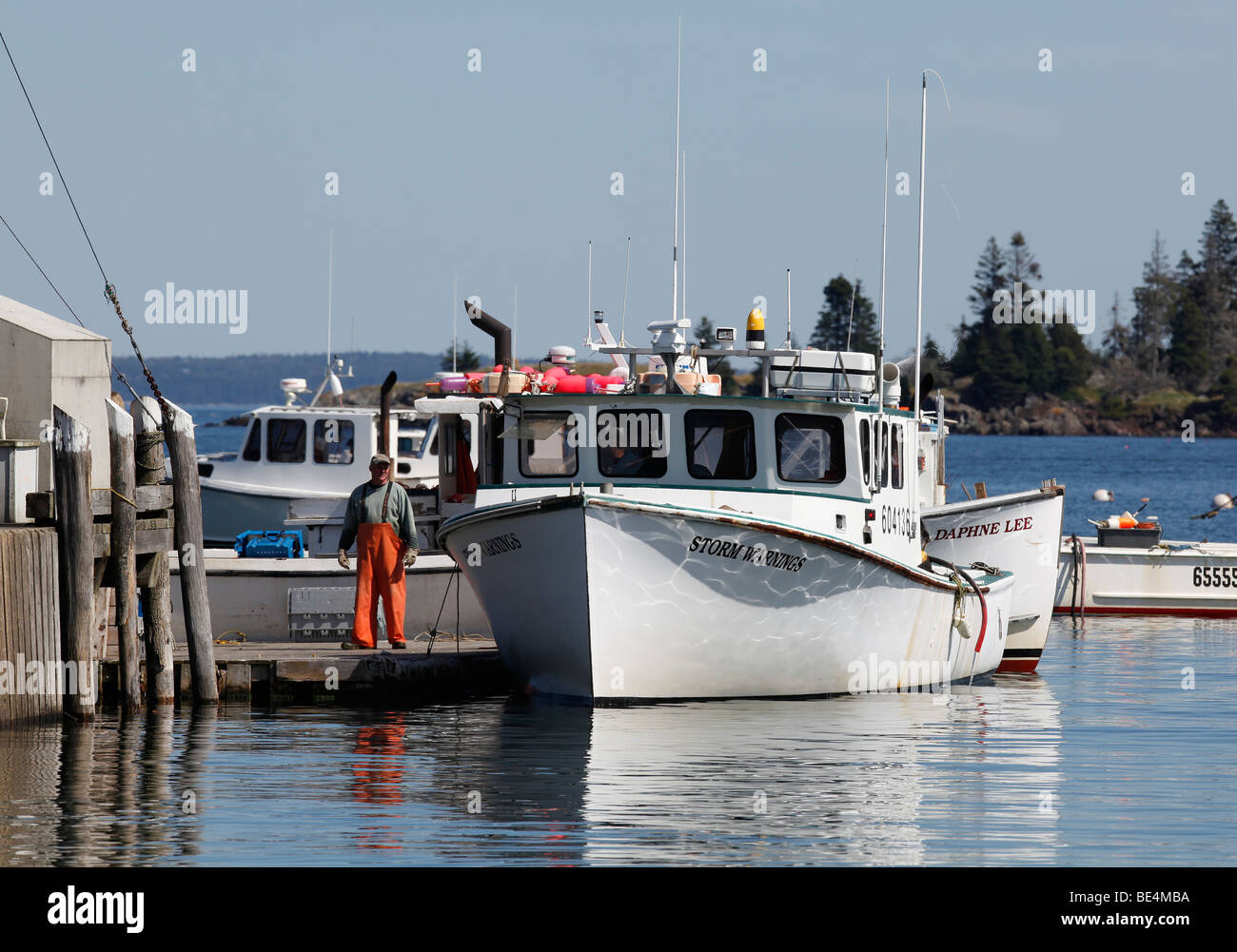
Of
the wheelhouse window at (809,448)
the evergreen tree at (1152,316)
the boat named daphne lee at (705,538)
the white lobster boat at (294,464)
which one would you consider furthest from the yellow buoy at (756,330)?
the evergreen tree at (1152,316)

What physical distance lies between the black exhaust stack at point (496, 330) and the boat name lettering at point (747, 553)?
25.1 ft

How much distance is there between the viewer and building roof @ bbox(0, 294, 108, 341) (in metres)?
13.9

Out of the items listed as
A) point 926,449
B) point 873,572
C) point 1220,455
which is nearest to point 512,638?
point 873,572

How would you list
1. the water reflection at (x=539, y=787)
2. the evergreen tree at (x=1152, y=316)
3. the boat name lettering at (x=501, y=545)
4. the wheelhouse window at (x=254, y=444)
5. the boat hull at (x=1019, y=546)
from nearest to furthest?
the water reflection at (x=539, y=787) < the boat name lettering at (x=501, y=545) < the boat hull at (x=1019, y=546) < the wheelhouse window at (x=254, y=444) < the evergreen tree at (x=1152, y=316)

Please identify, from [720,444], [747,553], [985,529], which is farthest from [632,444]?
[985,529]

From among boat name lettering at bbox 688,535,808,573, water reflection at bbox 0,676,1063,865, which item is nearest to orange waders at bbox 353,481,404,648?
water reflection at bbox 0,676,1063,865

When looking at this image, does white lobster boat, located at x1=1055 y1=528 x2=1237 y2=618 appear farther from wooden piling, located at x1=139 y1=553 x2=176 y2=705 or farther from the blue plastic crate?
wooden piling, located at x1=139 y1=553 x2=176 y2=705

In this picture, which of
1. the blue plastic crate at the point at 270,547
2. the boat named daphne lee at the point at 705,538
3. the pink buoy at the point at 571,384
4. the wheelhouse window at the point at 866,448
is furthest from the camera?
the blue plastic crate at the point at 270,547

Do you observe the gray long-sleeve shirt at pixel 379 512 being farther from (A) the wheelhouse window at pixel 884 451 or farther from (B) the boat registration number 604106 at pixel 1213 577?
(B) the boat registration number 604106 at pixel 1213 577

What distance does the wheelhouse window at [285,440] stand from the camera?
1120 inches

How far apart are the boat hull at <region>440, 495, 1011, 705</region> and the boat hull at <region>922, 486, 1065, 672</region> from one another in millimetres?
5565

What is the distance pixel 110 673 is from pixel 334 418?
532 inches

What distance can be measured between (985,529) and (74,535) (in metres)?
12.1
